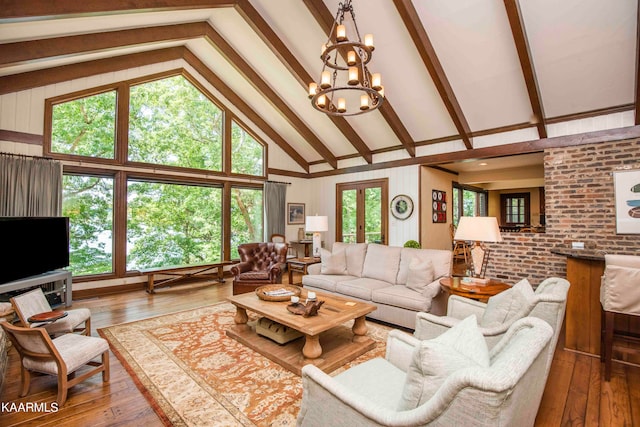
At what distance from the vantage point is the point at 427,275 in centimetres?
357

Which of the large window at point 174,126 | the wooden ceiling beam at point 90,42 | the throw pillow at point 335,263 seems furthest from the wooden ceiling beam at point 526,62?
the large window at point 174,126

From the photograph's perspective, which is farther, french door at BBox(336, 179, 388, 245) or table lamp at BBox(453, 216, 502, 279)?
french door at BBox(336, 179, 388, 245)

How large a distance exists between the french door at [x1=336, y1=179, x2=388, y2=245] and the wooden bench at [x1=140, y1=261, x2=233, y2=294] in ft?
9.93

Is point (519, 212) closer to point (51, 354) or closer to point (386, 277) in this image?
point (386, 277)

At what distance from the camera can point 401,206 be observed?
6.60 metres

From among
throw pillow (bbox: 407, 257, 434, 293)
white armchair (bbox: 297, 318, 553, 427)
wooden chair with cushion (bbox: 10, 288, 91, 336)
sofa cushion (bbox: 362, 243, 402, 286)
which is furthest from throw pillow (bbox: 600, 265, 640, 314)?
wooden chair with cushion (bbox: 10, 288, 91, 336)

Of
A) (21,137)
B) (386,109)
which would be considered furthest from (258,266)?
(21,137)

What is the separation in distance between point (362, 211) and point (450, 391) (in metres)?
6.62

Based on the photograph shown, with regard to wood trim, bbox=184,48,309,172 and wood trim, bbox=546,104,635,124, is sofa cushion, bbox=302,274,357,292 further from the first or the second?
wood trim, bbox=184,48,309,172

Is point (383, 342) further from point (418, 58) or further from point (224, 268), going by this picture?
point (224, 268)

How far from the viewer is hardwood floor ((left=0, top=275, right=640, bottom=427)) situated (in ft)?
6.48

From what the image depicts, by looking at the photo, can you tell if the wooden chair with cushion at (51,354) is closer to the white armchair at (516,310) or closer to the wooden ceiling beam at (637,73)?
the white armchair at (516,310)

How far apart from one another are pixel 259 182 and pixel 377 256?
409 centimetres

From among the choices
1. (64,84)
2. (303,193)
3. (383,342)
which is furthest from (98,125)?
(383,342)
